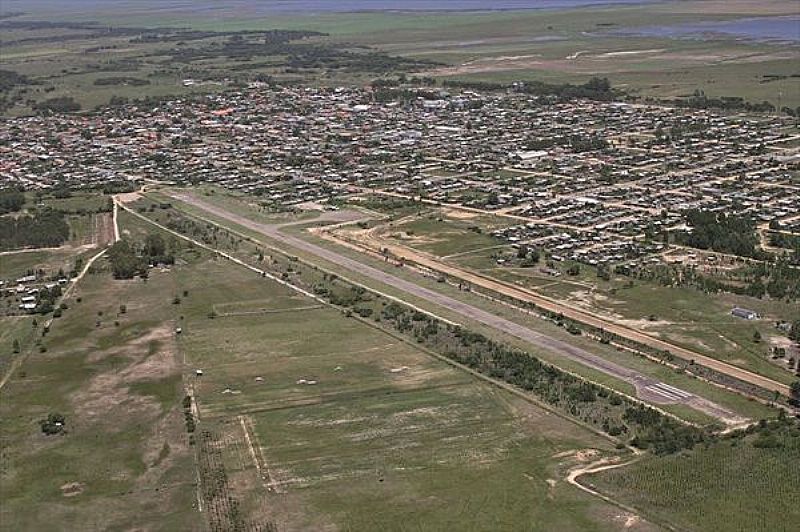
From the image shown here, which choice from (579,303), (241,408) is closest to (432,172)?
(579,303)

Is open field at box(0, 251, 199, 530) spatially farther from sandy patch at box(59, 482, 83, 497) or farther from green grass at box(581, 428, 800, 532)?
green grass at box(581, 428, 800, 532)

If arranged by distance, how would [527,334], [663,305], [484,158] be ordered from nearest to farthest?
1. [527,334]
2. [663,305]
3. [484,158]

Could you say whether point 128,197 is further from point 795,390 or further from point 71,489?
point 795,390

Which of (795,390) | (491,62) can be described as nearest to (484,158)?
(795,390)

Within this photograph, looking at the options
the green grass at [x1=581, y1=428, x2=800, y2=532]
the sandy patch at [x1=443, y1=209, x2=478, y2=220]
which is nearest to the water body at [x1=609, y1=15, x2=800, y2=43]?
the sandy patch at [x1=443, y1=209, x2=478, y2=220]

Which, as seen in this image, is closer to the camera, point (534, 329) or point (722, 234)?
point (534, 329)

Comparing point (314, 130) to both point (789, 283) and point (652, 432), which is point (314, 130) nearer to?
point (789, 283)
